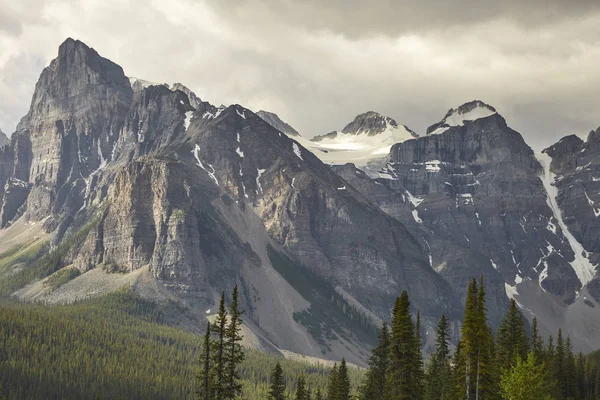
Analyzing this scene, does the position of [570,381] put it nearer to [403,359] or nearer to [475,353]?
[475,353]

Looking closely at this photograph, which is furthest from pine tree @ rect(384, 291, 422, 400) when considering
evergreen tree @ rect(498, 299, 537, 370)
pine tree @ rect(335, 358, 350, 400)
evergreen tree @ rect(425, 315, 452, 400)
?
evergreen tree @ rect(498, 299, 537, 370)

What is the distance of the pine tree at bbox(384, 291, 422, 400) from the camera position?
80.8m

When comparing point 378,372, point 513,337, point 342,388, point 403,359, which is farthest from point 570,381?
point 403,359

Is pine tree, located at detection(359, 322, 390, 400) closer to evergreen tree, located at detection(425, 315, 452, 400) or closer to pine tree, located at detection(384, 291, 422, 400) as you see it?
evergreen tree, located at detection(425, 315, 452, 400)

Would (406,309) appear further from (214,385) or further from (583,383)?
(583,383)

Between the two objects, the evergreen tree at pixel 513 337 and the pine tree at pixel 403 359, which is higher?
the evergreen tree at pixel 513 337

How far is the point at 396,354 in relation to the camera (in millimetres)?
81312

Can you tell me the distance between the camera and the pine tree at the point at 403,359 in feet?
265

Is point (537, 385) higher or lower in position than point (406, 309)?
lower

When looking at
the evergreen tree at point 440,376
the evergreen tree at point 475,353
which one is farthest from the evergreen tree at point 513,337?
the evergreen tree at point 475,353

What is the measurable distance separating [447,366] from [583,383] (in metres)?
42.0

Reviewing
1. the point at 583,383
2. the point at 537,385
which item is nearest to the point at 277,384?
the point at 537,385

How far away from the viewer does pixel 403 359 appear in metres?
80.9

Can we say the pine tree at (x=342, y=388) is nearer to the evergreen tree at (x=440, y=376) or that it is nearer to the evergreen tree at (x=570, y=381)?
the evergreen tree at (x=440, y=376)
